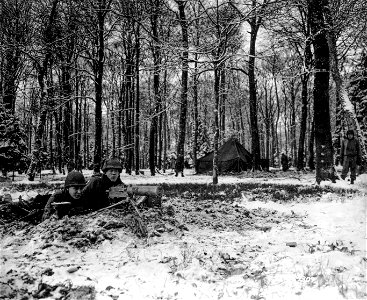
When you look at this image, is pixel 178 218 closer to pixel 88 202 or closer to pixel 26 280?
pixel 88 202

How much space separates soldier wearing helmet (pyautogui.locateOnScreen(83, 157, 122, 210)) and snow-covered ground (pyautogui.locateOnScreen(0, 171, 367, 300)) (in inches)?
22.7

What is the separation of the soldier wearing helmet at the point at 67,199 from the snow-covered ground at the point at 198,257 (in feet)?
1.56

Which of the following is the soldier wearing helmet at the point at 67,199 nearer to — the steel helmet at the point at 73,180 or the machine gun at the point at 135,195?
the steel helmet at the point at 73,180

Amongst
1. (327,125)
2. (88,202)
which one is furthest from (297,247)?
(327,125)

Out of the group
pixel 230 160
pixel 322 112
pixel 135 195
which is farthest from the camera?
pixel 230 160

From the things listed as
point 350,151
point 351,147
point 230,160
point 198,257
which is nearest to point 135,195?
point 198,257

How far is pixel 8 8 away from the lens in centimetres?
1895

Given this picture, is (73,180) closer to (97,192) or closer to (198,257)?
(97,192)

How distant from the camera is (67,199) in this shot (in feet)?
20.6

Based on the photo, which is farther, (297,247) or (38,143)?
(38,143)

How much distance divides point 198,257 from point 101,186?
2.81 m

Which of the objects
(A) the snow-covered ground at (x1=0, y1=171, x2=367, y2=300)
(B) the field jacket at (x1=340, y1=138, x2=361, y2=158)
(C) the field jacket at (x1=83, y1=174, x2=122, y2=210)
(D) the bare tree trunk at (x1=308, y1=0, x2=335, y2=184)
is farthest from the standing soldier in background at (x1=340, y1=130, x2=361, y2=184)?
(C) the field jacket at (x1=83, y1=174, x2=122, y2=210)

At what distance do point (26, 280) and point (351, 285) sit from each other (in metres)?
3.68

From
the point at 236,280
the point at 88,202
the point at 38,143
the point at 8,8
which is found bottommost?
the point at 236,280
